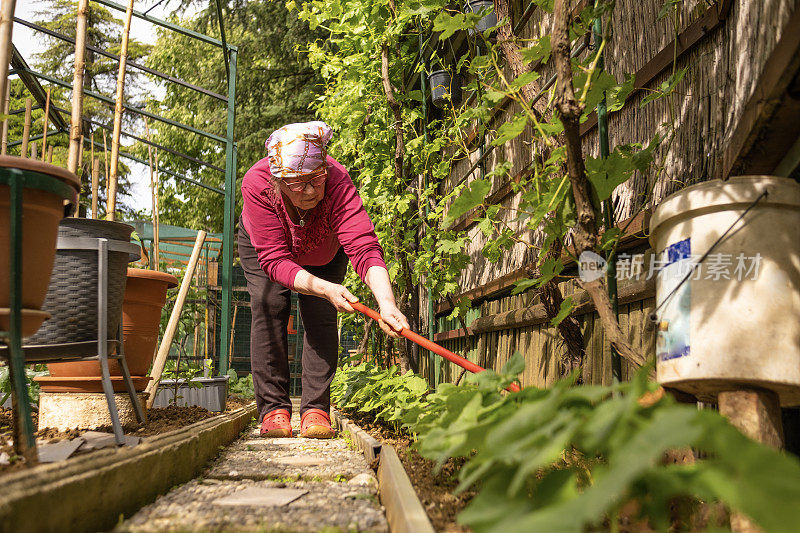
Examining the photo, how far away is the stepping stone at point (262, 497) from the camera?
1.68 m

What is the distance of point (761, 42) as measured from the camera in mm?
1671

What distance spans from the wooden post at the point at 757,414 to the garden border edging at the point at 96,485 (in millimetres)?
1332

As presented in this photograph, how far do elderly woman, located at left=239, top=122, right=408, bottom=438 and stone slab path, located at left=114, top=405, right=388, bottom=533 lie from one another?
0.60m

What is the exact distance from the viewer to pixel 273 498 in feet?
5.70

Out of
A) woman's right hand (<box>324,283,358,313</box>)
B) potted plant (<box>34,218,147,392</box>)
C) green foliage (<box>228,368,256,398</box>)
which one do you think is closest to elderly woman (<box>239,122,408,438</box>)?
woman's right hand (<box>324,283,358,313</box>)

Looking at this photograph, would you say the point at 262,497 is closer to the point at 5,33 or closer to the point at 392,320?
the point at 392,320

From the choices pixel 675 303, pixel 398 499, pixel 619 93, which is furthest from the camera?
pixel 619 93

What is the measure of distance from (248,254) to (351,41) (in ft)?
7.78

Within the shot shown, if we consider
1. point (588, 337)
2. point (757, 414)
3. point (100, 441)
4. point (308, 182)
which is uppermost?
point (308, 182)

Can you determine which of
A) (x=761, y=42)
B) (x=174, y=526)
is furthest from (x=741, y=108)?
(x=174, y=526)

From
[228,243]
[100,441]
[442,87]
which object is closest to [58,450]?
[100,441]

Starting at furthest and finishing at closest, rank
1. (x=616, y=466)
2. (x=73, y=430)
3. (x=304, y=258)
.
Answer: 1. (x=304, y=258)
2. (x=73, y=430)
3. (x=616, y=466)

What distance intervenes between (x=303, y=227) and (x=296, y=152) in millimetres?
512

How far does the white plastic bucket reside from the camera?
1.38 metres
